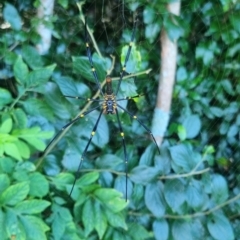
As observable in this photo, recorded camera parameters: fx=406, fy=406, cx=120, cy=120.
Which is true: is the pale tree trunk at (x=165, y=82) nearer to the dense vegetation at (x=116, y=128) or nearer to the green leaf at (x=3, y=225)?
the dense vegetation at (x=116, y=128)

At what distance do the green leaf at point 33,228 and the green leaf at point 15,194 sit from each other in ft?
0.15

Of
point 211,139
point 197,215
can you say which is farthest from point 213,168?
point 197,215

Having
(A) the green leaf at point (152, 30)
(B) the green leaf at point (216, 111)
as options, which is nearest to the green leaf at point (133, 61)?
(A) the green leaf at point (152, 30)

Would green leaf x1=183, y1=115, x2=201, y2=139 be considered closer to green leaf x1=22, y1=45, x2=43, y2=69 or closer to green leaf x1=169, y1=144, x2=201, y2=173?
green leaf x1=169, y1=144, x2=201, y2=173

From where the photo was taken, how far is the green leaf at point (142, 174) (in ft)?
4.22

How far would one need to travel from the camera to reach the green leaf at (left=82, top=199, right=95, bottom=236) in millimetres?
1093

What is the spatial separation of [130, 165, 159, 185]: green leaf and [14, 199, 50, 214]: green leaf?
389 mm

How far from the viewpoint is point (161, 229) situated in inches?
53.9

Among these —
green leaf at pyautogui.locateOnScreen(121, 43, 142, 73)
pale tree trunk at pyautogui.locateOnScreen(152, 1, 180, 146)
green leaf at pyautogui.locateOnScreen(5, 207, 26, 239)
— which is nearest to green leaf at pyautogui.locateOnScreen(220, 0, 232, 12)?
pale tree trunk at pyautogui.locateOnScreen(152, 1, 180, 146)

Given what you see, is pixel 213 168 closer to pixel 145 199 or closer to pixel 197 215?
pixel 197 215

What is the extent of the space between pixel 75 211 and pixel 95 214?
74 millimetres

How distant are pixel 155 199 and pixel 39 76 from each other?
55 centimetres

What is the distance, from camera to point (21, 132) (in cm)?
101

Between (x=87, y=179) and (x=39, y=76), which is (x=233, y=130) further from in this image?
(x=39, y=76)
